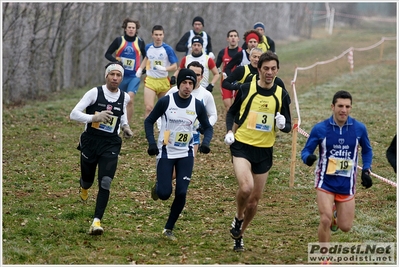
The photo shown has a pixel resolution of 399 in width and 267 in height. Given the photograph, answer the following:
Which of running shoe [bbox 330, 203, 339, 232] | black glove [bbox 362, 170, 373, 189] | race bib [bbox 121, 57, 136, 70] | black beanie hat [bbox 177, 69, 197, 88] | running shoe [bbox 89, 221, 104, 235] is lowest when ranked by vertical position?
running shoe [bbox 89, 221, 104, 235]

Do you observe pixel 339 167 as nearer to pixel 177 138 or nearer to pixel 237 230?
pixel 237 230

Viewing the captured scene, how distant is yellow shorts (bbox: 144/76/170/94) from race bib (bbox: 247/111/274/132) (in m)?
6.62

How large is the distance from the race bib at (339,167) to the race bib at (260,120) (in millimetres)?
1005

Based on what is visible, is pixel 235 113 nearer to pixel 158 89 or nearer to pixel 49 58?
pixel 158 89

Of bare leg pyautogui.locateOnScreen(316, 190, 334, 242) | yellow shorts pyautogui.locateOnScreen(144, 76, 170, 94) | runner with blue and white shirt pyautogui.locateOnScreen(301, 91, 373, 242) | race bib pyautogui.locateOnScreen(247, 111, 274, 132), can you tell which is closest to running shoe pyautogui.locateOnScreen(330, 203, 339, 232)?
runner with blue and white shirt pyautogui.locateOnScreen(301, 91, 373, 242)

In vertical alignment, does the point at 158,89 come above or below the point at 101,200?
above

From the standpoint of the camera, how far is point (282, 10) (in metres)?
53.4

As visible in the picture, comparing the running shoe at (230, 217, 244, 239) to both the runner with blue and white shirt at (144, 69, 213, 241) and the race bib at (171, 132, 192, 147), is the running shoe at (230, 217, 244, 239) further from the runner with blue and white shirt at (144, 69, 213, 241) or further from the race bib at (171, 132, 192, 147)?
the race bib at (171, 132, 192, 147)

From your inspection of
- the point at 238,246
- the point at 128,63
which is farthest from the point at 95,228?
the point at 128,63

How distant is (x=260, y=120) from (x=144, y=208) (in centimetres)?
310

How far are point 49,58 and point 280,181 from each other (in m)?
15.7

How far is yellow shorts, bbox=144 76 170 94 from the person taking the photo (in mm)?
14558

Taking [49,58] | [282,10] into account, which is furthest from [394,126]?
[282,10]

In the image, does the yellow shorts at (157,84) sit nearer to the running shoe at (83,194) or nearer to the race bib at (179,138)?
the running shoe at (83,194)
